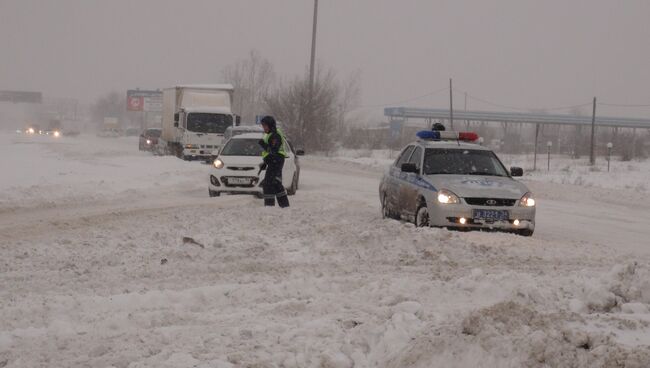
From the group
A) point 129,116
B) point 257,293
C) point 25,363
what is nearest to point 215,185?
point 257,293

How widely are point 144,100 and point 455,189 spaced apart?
100.0 m

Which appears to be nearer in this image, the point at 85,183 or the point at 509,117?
the point at 85,183

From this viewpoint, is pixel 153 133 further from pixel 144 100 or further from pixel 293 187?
pixel 144 100

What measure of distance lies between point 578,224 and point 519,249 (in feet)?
21.4

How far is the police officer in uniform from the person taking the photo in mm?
14141

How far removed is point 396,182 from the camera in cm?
1317

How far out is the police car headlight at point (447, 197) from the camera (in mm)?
11125

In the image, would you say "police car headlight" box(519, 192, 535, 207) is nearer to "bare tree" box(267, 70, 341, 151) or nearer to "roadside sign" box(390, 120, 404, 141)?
"bare tree" box(267, 70, 341, 151)

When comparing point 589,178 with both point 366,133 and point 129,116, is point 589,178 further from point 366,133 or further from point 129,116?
point 129,116

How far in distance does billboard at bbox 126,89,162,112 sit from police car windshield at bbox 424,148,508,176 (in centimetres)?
9603

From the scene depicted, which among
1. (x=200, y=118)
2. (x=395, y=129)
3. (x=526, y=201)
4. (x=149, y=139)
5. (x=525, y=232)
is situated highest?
(x=395, y=129)

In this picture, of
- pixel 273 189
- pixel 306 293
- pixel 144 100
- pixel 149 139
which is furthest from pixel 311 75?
pixel 144 100

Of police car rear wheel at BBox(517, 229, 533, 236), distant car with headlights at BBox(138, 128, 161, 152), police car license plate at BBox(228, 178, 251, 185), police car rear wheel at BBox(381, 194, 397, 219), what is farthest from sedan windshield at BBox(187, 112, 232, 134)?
police car rear wheel at BBox(517, 229, 533, 236)

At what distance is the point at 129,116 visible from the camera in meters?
156
